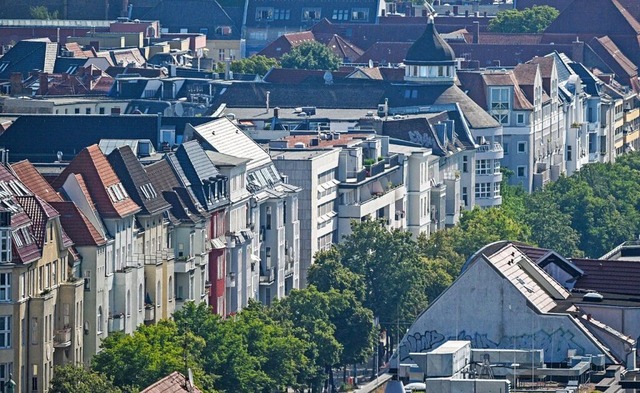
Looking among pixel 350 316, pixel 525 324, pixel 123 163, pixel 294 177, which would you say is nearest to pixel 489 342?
pixel 525 324

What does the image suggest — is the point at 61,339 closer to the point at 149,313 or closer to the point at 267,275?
the point at 149,313

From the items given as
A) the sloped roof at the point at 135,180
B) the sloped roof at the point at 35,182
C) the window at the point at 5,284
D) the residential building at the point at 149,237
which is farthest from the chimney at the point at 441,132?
the window at the point at 5,284

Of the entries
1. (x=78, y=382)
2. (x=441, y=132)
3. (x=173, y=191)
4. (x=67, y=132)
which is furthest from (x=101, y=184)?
(x=441, y=132)

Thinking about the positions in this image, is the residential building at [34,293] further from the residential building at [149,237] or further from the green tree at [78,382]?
the residential building at [149,237]

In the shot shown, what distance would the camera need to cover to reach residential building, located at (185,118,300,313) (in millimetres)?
142125

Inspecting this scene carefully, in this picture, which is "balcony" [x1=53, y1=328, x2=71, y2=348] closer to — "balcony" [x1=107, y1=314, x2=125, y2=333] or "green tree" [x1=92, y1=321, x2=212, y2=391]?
"green tree" [x1=92, y1=321, x2=212, y2=391]

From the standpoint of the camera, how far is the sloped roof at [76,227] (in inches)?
4653

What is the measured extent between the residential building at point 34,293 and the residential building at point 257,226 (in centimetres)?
2444

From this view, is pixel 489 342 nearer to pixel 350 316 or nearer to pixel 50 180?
pixel 50 180

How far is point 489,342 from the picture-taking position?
320 ft

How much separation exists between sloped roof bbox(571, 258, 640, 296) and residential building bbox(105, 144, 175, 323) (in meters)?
24.9

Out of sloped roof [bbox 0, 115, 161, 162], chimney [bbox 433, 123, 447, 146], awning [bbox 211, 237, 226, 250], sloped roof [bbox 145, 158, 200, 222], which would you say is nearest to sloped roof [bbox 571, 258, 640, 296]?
sloped roof [bbox 145, 158, 200, 222]

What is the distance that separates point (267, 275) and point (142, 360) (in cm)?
3913

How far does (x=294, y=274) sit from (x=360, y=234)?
5.29m
